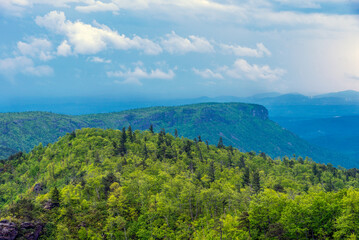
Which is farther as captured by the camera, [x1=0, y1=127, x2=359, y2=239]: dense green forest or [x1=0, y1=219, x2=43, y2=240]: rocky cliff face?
[x1=0, y1=219, x2=43, y2=240]: rocky cliff face

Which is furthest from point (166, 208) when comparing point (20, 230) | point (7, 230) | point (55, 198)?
point (7, 230)

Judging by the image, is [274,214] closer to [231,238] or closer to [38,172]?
[231,238]

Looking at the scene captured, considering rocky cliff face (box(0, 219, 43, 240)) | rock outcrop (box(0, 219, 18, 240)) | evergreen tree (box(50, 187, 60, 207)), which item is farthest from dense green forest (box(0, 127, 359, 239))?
rock outcrop (box(0, 219, 18, 240))

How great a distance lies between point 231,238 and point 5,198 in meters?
144

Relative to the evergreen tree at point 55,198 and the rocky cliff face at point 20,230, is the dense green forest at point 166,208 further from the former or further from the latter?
the rocky cliff face at point 20,230

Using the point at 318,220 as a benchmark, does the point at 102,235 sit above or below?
below

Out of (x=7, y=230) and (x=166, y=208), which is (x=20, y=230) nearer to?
(x=7, y=230)

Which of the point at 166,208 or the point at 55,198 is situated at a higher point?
the point at 55,198

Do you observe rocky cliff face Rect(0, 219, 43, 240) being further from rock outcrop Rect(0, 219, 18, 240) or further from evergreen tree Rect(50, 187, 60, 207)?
evergreen tree Rect(50, 187, 60, 207)

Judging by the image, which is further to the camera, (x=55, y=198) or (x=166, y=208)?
(x=55, y=198)

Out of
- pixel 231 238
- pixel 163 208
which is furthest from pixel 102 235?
pixel 231 238

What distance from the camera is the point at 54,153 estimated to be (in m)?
194

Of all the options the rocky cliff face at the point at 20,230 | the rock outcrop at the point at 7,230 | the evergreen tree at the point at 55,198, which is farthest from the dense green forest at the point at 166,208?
the rock outcrop at the point at 7,230

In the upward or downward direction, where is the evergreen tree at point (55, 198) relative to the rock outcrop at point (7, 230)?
upward
